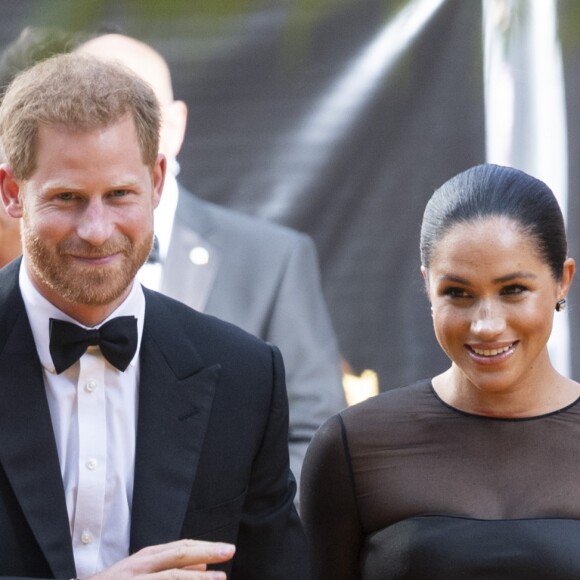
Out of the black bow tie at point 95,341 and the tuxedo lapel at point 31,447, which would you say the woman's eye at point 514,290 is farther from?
the tuxedo lapel at point 31,447

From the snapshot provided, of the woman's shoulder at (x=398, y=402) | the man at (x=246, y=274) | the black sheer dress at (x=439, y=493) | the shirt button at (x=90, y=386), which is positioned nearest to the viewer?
the shirt button at (x=90, y=386)

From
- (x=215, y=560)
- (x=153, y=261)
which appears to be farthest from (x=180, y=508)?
(x=153, y=261)

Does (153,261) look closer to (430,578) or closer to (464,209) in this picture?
(464,209)

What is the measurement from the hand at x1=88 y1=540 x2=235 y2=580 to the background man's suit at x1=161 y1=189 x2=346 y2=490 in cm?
114

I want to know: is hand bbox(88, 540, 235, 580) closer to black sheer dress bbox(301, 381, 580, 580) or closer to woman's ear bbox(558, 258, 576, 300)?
black sheer dress bbox(301, 381, 580, 580)

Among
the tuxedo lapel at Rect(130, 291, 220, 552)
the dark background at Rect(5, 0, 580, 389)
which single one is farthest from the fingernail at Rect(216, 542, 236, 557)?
the dark background at Rect(5, 0, 580, 389)

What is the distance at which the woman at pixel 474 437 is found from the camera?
2492 millimetres

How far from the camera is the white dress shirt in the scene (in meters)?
2.24

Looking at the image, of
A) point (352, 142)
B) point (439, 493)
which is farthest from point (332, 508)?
point (352, 142)

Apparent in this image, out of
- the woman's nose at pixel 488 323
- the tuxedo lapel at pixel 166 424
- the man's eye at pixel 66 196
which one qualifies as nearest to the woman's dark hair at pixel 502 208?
the woman's nose at pixel 488 323

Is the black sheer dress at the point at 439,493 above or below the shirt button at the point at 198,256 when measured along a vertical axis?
below

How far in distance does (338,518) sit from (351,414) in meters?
0.23

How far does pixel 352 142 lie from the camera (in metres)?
3.32

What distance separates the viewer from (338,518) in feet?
8.74
